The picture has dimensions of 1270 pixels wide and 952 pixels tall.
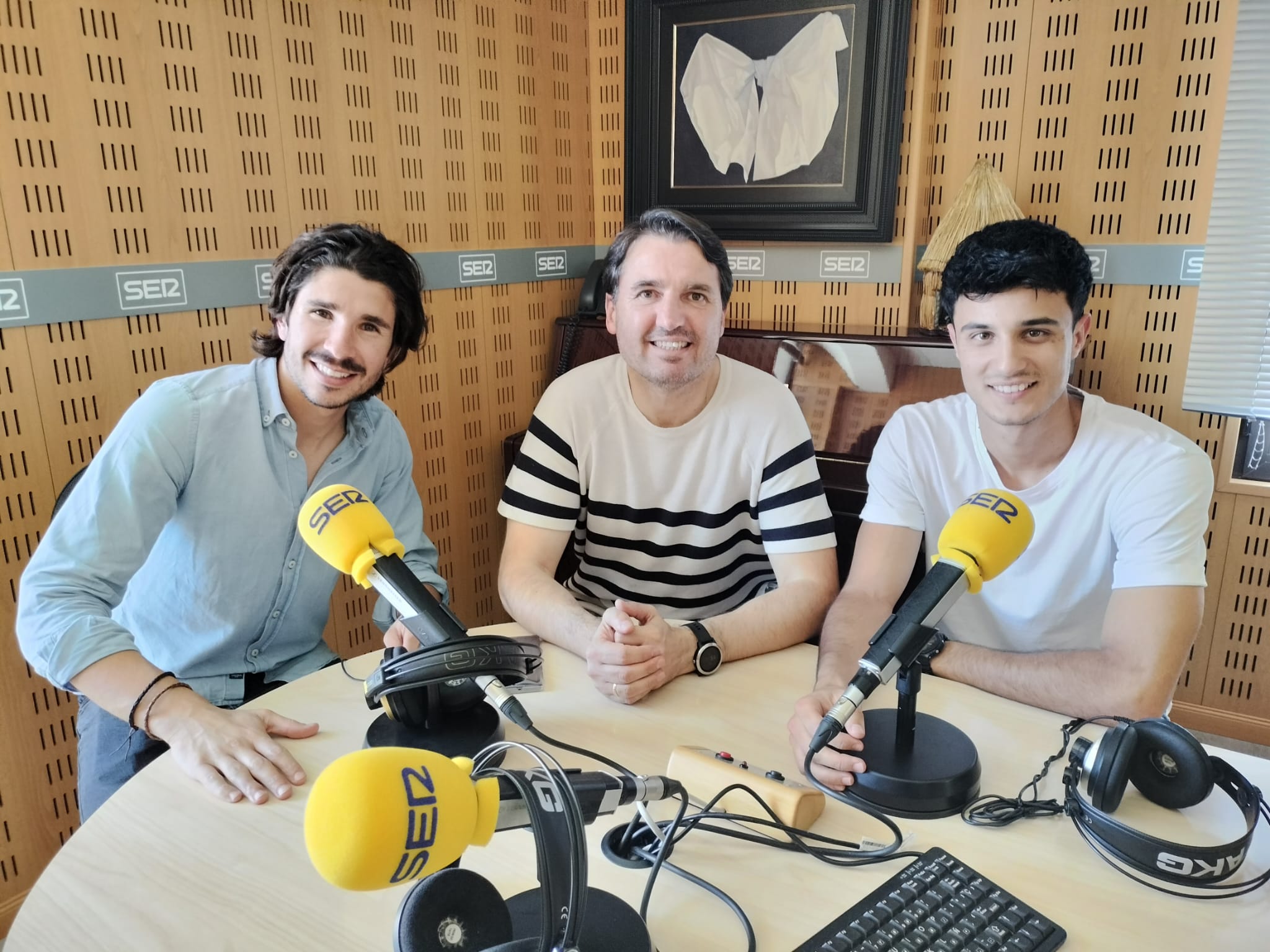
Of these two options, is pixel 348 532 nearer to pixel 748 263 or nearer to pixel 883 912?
pixel 883 912

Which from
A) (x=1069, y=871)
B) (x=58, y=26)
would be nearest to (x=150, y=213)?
(x=58, y=26)

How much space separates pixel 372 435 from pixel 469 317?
126 cm

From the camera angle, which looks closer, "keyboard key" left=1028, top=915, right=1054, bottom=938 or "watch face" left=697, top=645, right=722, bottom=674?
"keyboard key" left=1028, top=915, right=1054, bottom=938

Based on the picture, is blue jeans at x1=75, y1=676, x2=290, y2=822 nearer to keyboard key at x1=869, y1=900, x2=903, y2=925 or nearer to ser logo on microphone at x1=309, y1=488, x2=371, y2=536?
ser logo on microphone at x1=309, y1=488, x2=371, y2=536

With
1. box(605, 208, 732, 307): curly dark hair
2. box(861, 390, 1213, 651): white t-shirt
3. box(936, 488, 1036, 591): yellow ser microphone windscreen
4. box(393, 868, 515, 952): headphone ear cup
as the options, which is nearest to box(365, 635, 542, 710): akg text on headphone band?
box(393, 868, 515, 952): headphone ear cup

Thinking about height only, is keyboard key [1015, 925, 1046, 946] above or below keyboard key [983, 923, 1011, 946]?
below

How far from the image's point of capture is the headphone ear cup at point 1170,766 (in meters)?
1.10

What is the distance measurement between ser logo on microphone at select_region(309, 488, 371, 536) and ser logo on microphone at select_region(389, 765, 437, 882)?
A: 55 centimetres

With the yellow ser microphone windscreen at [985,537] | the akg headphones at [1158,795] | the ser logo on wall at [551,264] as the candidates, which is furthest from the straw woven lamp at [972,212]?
the akg headphones at [1158,795]

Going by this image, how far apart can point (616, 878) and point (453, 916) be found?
0.22 metres

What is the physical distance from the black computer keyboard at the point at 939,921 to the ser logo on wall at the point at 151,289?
2.05 metres

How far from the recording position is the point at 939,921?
0.93 metres

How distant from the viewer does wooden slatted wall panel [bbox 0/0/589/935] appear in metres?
1.95

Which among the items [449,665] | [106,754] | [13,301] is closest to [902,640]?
[449,665]
